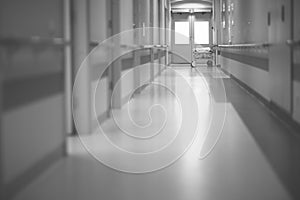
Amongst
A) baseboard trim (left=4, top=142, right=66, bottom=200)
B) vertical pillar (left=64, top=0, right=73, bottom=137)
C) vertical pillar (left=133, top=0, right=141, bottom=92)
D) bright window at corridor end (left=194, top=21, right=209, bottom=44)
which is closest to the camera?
baseboard trim (left=4, top=142, right=66, bottom=200)

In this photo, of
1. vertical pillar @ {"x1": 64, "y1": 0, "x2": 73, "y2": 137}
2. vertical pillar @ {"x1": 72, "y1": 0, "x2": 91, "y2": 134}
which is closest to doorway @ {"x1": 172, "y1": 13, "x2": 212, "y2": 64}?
vertical pillar @ {"x1": 72, "y1": 0, "x2": 91, "y2": 134}

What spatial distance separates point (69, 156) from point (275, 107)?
3845 millimetres

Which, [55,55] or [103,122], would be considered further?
[103,122]

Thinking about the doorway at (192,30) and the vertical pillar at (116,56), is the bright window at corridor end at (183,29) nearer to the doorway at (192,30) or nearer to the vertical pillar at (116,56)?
the doorway at (192,30)

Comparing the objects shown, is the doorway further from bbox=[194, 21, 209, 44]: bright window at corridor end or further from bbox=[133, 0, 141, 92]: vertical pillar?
bbox=[133, 0, 141, 92]: vertical pillar

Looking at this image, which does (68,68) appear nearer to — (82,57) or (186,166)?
(82,57)

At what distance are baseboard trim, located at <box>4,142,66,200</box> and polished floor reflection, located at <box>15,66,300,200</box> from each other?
5 cm

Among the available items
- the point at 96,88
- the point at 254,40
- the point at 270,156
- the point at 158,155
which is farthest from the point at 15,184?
the point at 254,40

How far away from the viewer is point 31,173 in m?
3.55

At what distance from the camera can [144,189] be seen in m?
3.35

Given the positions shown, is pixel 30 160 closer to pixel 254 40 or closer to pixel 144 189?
pixel 144 189

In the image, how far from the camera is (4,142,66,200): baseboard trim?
10.2 ft

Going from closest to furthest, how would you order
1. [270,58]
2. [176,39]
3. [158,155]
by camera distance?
[158,155] → [270,58] → [176,39]

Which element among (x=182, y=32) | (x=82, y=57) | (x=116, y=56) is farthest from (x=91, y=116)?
(x=182, y=32)
